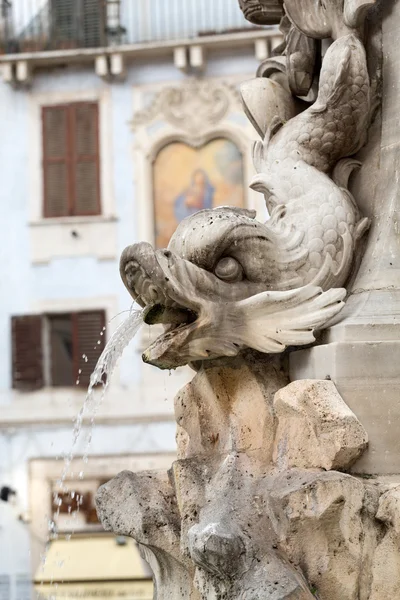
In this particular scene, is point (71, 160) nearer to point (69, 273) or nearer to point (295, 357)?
point (69, 273)

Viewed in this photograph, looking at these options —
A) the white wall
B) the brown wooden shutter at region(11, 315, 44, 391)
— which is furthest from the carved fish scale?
the brown wooden shutter at region(11, 315, 44, 391)

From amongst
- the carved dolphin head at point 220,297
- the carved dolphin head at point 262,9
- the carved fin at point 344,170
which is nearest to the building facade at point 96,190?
the carved dolphin head at point 262,9

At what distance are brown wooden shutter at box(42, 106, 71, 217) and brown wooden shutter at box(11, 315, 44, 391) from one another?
5.08ft

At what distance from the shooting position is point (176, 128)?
1711 cm

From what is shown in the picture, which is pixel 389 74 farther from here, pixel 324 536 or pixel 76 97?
pixel 76 97

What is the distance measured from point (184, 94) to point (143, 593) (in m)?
6.61

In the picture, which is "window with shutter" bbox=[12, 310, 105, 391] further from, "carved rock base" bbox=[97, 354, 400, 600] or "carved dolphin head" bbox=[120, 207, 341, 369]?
"carved dolphin head" bbox=[120, 207, 341, 369]

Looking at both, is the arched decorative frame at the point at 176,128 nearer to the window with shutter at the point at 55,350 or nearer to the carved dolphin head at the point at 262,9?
the window with shutter at the point at 55,350

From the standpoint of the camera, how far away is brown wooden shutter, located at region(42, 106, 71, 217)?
56.7 ft

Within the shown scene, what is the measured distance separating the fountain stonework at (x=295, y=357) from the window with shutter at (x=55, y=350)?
13.0m

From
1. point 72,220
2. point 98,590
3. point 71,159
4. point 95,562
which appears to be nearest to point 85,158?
point 71,159

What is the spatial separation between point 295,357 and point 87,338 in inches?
523

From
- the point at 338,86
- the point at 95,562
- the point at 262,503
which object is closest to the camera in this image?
Answer: the point at 262,503

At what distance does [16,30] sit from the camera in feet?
59.7
